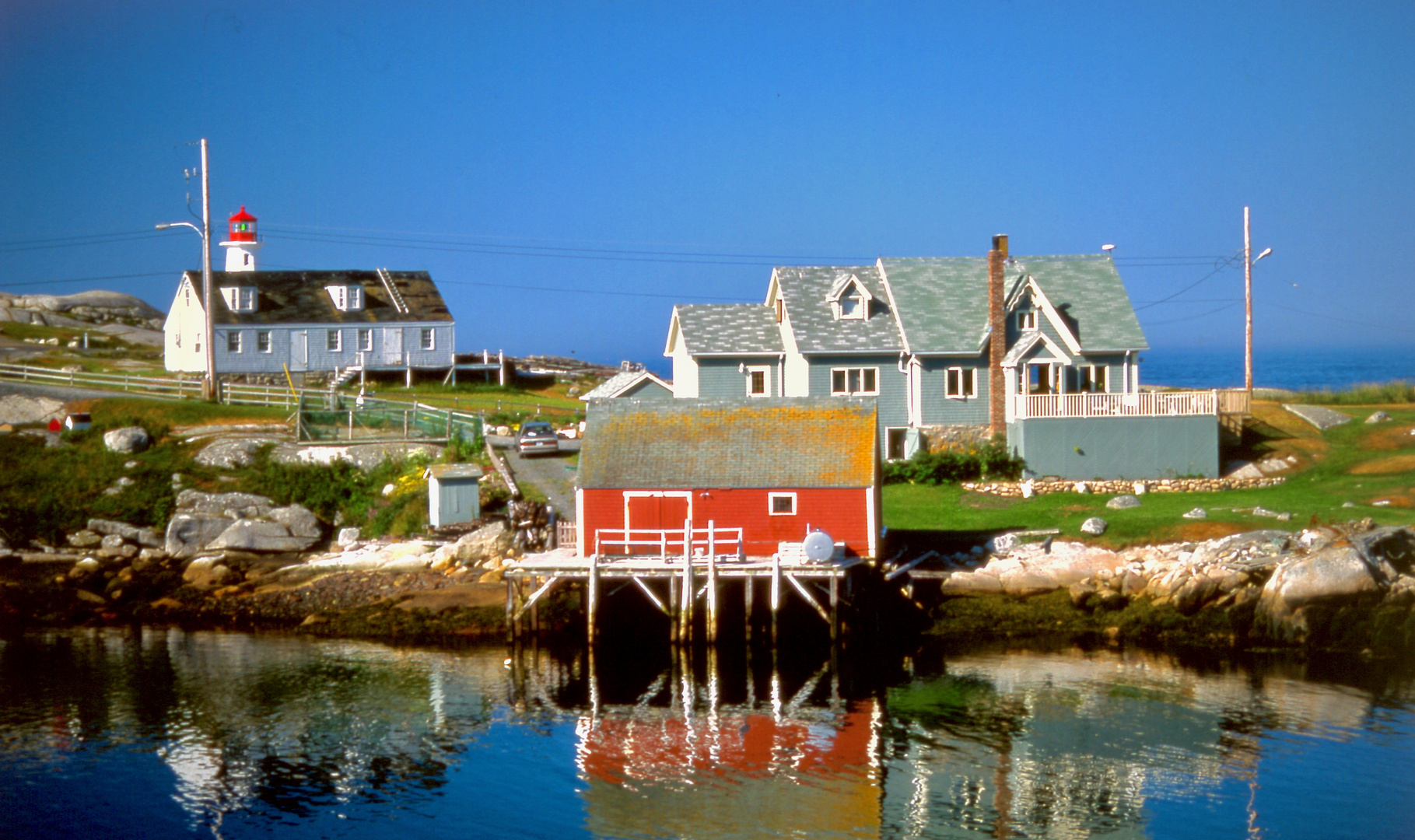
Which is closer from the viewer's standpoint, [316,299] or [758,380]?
[758,380]

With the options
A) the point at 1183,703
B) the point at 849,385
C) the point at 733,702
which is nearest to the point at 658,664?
the point at 733,702

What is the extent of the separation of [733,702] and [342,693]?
8.54 metres

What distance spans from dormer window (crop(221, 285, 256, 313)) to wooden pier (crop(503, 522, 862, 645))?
117ft

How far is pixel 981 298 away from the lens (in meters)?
49.1

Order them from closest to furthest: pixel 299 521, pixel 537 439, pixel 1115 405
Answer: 1. pixel 299 521
2. pixel 1115 405
3. pixel 537 439

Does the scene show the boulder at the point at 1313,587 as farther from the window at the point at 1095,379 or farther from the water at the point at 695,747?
the window at the point at 1095,379

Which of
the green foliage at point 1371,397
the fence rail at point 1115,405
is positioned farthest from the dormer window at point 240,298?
the green foliage at point 1371,397

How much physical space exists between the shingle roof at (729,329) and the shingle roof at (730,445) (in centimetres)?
1386

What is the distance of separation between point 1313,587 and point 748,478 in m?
13.8

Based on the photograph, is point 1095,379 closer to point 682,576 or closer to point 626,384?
point 626,384

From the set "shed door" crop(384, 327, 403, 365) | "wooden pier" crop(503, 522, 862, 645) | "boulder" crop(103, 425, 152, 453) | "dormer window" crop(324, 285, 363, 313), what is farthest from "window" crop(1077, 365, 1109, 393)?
"dormer window" crop(324, 285, 363, 313)

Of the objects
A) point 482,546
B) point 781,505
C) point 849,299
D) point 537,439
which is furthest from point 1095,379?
point 482,546

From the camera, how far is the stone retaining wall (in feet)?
138

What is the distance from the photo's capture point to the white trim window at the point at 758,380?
49.7 metres
